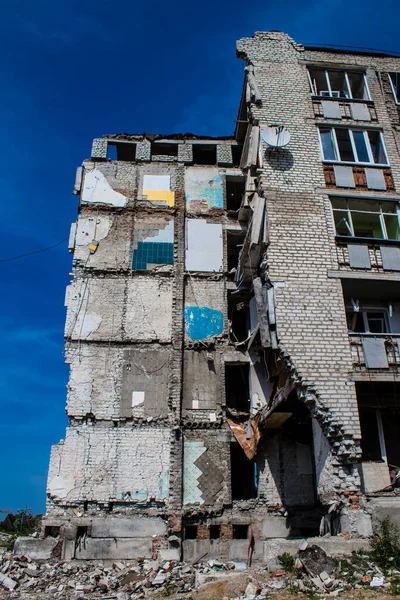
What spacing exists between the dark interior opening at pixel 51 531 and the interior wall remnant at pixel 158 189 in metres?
13.0

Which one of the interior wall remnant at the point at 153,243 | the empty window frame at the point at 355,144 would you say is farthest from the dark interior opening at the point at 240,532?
the empty window frame at the point at 355,144

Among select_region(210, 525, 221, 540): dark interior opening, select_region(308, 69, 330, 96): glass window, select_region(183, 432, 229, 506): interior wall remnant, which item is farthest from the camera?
select_region(308, 69, 330, 96): glass window

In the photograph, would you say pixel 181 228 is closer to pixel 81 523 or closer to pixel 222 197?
pixel 222 197

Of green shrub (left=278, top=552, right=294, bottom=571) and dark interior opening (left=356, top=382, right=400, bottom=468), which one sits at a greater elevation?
dark interior opening (left=356, top=382, right=400, bottom=468)

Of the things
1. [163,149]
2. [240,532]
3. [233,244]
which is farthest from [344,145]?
[240,532]

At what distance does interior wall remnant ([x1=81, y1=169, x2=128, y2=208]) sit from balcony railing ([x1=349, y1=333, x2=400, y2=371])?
11555 mm

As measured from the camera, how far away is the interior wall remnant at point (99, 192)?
2019cm

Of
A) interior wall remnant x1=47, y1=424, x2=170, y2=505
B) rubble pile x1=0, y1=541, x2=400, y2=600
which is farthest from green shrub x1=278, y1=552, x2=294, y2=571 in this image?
interior wall remnant x1=47, y1=424, x2=170, y2=505

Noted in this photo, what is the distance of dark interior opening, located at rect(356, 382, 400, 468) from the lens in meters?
13.5

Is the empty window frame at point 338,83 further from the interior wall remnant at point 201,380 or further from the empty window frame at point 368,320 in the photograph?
the interior wall remnant at point 201,380

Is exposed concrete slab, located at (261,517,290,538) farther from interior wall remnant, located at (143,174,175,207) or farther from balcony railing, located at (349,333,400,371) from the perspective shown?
interior wall remnant, located at (143,174,175,207)

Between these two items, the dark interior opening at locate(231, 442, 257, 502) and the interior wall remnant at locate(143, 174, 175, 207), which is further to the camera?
the interior wall remnant at locate(143, 174, 175, 207)

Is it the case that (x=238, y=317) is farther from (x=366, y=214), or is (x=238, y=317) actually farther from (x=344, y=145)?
(x=344, y=145)

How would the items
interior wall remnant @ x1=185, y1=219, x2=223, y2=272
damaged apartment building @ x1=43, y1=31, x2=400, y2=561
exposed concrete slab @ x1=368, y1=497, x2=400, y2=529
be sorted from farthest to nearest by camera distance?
interior wall remnant @ x1=185, y1=219, x2=223, y2=272, damaged apartment building @ x1=43, y1=31, x2=400, y2=561, exposed concrete slab @ x1=368, y1=497, x2=400, y2=529
